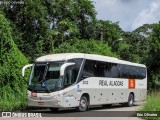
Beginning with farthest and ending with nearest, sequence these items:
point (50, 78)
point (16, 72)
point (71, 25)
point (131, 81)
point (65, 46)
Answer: point (71, 25)
point (65, 46)
point (131, 81)
point (16, 72)
point (50, 78)

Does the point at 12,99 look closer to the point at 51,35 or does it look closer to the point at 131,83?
the point at 131,83

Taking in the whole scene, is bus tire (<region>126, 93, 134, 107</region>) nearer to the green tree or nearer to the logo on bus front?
the logo on bus front

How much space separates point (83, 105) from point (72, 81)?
1947 millimetres

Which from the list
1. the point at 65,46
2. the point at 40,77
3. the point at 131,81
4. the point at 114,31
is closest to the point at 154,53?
the point at 114,31

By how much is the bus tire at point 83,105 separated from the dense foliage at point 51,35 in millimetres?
4795

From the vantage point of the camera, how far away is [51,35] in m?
45.0

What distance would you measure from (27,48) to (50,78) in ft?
62.7

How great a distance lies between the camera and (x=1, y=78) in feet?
86.1

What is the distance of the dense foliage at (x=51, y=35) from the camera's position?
26.9 metres

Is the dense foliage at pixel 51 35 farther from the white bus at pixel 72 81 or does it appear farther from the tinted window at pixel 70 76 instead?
the tinted window at pixel 70 76

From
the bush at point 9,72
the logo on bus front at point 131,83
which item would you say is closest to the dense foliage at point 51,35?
the bush at point 9,72

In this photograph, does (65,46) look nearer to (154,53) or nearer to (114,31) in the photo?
(154,53)

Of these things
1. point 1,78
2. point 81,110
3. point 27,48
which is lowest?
point 81,110

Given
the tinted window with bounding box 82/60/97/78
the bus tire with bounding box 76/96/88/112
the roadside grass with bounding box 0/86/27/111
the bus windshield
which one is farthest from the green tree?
the bus windshield
